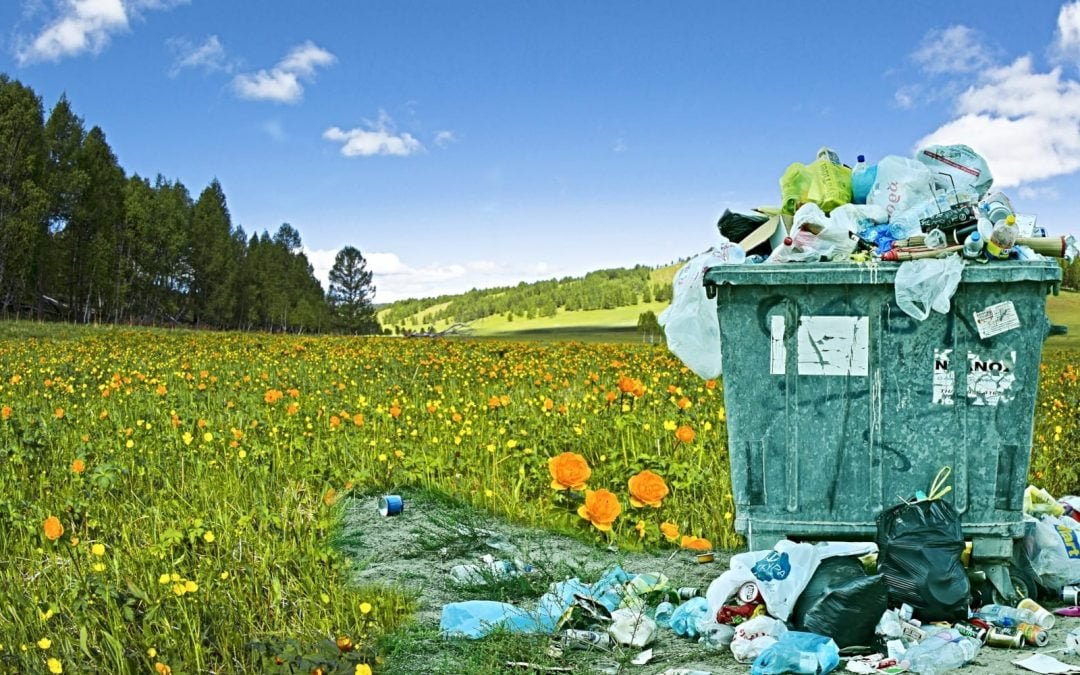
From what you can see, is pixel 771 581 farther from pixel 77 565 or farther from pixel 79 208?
pixel 79 208

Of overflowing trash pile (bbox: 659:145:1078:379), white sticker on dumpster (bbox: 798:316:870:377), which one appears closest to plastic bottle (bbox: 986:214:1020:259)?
overflowing trash pile (bbox: 659:145:1078:379)

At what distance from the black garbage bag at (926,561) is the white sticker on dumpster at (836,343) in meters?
0.58

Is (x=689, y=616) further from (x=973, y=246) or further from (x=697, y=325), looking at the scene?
(x=973, y=246)

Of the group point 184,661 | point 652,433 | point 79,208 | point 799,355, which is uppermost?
point 79,208

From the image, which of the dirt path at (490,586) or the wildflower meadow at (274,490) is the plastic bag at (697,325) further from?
the dirt path at (490,586)

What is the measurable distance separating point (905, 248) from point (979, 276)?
0.29 m

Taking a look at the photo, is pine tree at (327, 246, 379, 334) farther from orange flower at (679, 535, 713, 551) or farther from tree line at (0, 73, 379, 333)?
orange flower at (679, 535, 713, 551)

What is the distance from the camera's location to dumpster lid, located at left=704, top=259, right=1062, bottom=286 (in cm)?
350

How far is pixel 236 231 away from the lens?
68.5 metres

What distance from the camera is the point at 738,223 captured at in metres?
4.21

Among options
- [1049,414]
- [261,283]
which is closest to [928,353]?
[1049,414]

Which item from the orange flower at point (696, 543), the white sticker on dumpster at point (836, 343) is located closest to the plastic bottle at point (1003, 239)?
the white sticker on dumpster at point (836, 343)

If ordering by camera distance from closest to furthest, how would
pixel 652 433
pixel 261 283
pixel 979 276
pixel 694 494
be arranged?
pixel 979 276 → pixel 694 494 → pixel 652 433 → pixel 261 283

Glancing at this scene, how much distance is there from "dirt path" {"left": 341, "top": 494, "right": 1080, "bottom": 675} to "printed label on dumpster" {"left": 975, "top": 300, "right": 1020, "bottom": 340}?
1114 mm
